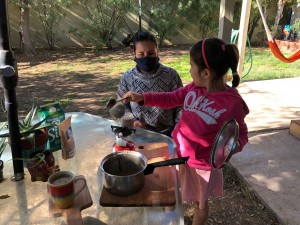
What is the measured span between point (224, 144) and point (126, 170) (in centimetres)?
42

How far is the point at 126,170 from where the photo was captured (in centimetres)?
128

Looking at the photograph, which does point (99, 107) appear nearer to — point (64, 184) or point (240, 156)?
point (240, 156)

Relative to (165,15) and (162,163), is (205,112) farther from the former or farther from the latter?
(165,15)

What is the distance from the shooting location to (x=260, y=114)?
4.27 m

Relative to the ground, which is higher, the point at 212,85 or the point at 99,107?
the point at 212,85

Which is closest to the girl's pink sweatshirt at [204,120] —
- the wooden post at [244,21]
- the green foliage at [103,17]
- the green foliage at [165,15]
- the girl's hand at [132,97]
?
the girl's hand at [132,97]

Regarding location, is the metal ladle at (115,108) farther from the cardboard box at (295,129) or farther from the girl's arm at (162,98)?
the cardboard box at (295,129)

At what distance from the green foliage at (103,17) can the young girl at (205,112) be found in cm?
849

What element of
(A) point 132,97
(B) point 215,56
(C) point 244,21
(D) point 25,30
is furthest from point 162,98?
(D) point 25,30

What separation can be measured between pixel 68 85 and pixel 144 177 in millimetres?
5128

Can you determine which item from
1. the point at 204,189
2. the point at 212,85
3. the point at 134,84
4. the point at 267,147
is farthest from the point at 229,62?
the point at 267,147

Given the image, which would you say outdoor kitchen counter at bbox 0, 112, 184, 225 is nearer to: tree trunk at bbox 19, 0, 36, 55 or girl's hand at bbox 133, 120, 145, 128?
girl's hand at bbox 133, 120, 145, 128

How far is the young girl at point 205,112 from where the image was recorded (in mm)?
1547

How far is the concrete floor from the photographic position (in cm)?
247
